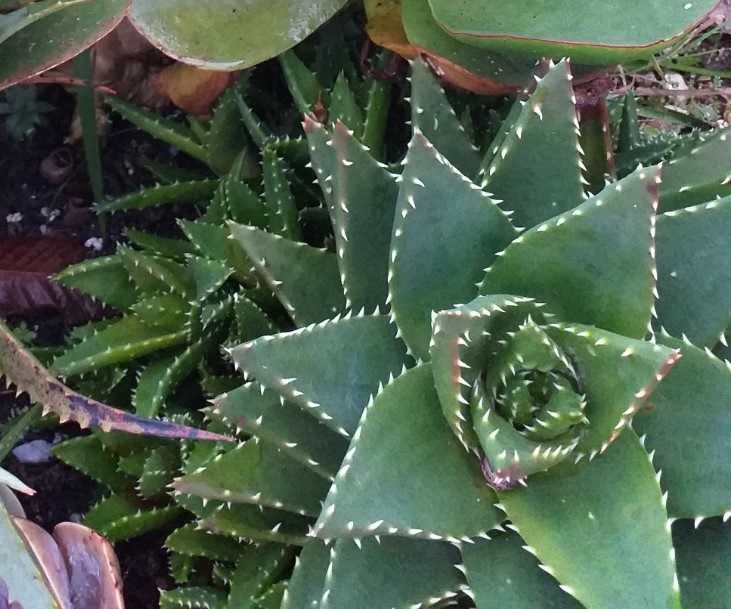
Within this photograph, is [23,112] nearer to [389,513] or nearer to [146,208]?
[146,208]

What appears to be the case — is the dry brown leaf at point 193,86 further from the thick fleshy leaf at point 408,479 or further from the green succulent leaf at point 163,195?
the thick fleshy leaf at point 408,479

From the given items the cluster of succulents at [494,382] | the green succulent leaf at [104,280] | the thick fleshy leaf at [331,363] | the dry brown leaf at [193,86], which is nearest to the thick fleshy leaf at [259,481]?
the cluster of succulents at [494,382]

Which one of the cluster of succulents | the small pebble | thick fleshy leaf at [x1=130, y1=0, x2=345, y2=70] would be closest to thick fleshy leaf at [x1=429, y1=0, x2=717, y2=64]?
the cluster of succulents

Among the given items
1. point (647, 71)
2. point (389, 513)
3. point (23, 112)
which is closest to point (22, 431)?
point (23, 112)

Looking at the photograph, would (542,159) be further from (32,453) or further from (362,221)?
(32,453)

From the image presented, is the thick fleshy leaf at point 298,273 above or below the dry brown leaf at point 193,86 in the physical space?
below

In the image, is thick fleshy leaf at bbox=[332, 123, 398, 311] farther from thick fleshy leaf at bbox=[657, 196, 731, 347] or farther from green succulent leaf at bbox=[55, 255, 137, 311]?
green succulent leaf at bbox=[55, 255, 137, 311]
